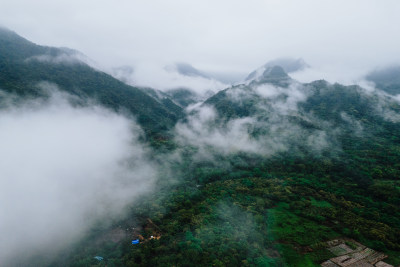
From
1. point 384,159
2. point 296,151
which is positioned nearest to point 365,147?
point 384,159

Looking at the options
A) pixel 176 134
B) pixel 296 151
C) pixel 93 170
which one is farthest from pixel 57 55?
pixel 296 151

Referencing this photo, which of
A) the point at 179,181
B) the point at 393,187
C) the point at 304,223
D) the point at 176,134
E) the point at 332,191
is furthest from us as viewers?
the point at 176,134

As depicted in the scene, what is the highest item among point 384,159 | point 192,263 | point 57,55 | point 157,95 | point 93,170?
point 57,55

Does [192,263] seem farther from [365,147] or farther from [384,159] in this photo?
[365,147]

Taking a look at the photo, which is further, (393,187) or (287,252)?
(393,187)

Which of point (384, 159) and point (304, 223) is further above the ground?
point (384, 159)

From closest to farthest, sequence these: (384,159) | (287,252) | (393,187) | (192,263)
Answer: (192,263), (287,252), (393,187), (384,159)
